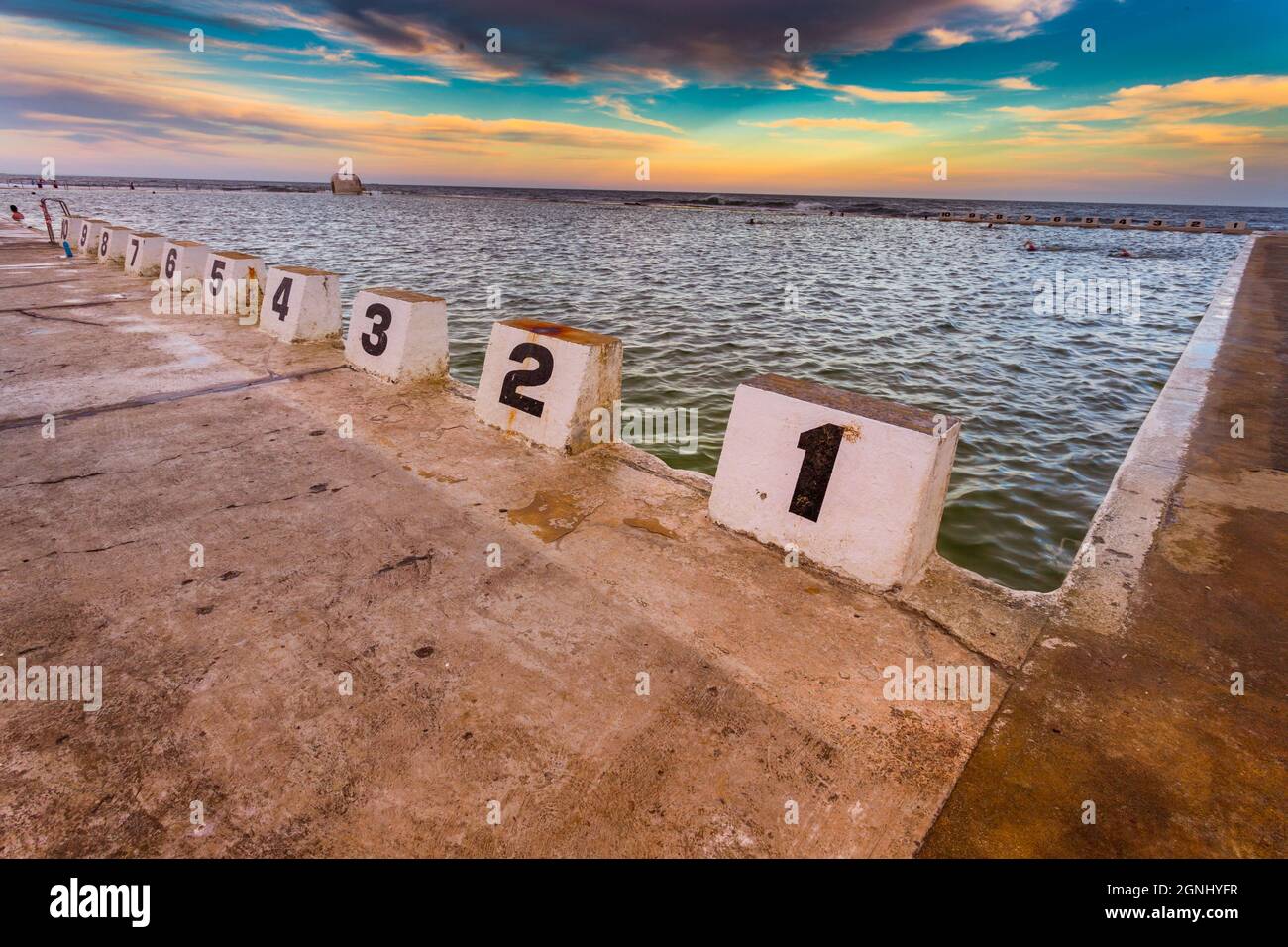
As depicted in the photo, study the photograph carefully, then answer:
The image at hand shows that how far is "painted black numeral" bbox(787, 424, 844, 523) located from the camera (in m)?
3.62

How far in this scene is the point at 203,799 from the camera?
2209mm

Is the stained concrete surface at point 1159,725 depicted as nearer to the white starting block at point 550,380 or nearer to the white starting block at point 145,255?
the white starting block at point 550,380

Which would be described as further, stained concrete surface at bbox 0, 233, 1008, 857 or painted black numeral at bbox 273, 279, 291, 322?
painted black numeral at bbox 273, 279, 291, 322

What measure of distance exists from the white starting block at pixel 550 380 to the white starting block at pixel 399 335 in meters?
1.51

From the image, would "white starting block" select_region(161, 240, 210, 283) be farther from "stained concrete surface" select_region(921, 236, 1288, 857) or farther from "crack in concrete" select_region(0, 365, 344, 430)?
"stained concrete surface" select_region(921, 236, 1288, 857)

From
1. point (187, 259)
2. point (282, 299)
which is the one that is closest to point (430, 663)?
point (282, 299)

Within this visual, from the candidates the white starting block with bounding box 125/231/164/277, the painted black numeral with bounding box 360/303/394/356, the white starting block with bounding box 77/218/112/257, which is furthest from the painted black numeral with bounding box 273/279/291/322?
the white starting block with bounding box 77/218/112/257

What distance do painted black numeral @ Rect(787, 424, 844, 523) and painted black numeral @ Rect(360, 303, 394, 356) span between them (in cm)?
533

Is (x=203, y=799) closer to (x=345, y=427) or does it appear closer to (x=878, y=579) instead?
(x=878, y=579)
